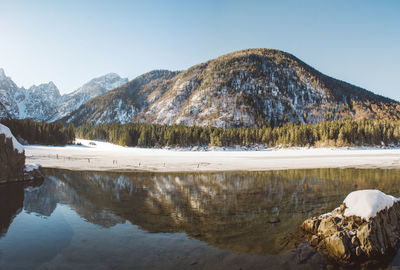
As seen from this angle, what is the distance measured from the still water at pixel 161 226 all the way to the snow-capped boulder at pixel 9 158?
8.44 ft

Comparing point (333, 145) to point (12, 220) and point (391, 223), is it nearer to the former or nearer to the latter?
→ point (391, 223)

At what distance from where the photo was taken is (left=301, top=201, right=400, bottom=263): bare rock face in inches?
429

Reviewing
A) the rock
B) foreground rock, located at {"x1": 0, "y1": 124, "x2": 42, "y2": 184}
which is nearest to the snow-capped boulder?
foreground rock, located at {"x1": 0, "y1": 124, "x2": 42, "y2": 184}

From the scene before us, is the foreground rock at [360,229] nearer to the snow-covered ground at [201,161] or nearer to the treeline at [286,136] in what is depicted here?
the snow-covered ground at [201,161]

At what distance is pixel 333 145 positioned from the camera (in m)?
110

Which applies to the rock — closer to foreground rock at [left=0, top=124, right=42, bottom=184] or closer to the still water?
the still water

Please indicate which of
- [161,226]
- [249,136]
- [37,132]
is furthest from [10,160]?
[249,136]

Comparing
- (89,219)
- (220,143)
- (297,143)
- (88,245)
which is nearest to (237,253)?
(88,245)

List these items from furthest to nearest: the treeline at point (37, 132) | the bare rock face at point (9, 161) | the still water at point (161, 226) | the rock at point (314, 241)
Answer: the treeline at point (37, 132), the bare rock face at point (9, 161), the rock at point (314, 241), the still water at point (161, 226)

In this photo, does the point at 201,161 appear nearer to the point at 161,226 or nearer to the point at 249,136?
→ the point at 161,226

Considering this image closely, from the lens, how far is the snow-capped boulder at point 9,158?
1119 inches

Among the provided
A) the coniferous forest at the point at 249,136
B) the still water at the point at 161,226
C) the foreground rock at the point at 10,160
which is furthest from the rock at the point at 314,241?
the coniferous forest at the point at 249,136

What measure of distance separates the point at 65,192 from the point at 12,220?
8939mm

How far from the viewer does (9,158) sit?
2919 cm
